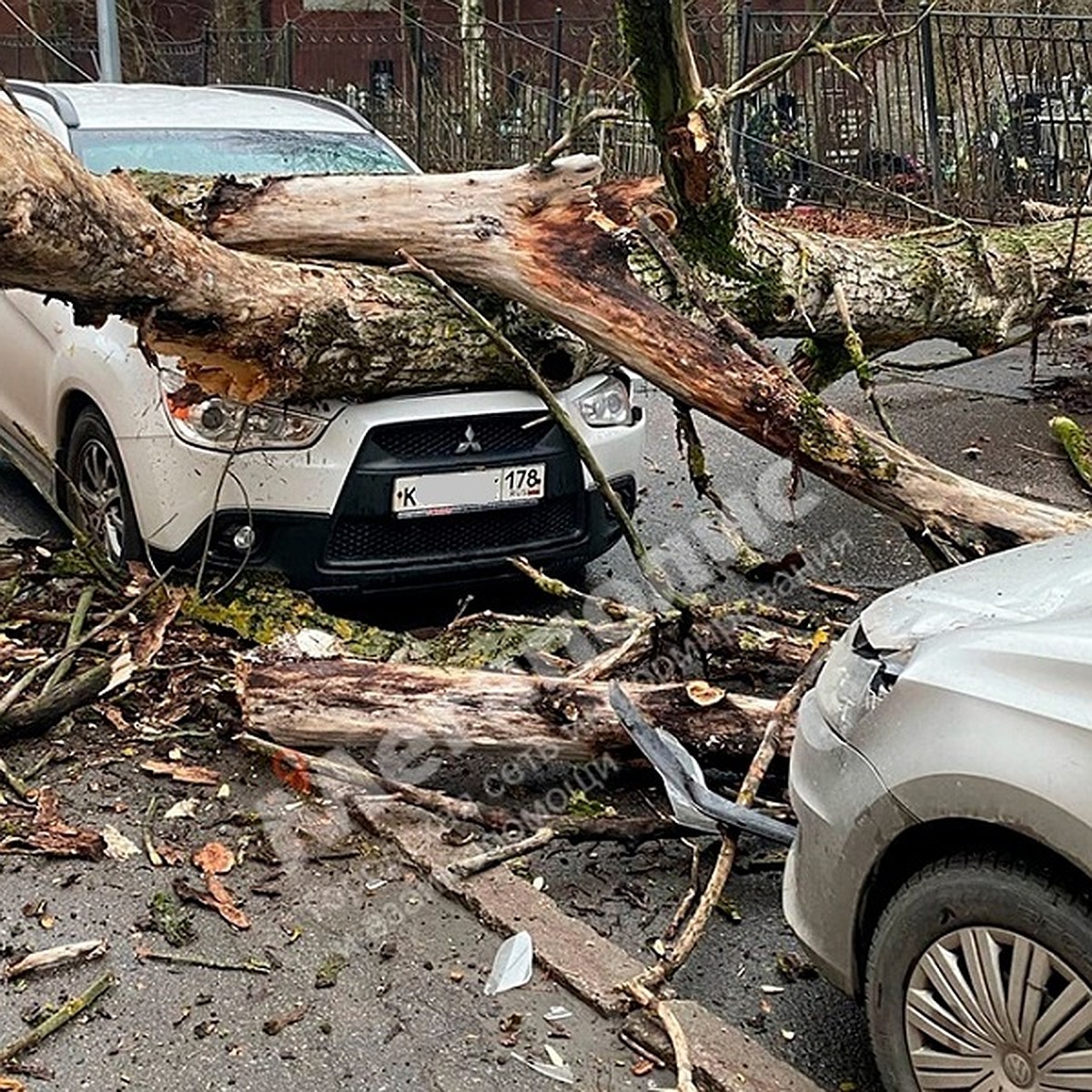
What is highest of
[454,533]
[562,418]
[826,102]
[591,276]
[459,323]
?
[826,102]

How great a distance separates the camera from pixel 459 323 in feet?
16.3

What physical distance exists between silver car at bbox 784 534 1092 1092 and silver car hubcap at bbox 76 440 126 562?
3122 millimetres

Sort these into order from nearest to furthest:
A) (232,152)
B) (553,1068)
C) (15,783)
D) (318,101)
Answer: (553,1068) < (15,783) < (232,152) < (318,101)

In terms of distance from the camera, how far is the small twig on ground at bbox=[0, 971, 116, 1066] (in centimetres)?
294

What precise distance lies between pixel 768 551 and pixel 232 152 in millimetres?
2907

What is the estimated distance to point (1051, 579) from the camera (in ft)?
9.17

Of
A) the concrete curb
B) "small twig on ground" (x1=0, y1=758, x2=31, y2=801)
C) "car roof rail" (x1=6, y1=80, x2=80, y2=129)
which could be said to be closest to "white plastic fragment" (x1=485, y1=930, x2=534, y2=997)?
the concrete curb

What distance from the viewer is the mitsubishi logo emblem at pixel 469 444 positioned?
487 centimetres

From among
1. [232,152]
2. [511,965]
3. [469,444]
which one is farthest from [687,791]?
[232,152]

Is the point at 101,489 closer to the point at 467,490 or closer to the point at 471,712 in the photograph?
the point at 467,490

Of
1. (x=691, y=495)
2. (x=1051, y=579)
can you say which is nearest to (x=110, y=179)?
(x=1051, y=579)

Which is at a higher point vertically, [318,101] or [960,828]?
[318,101]

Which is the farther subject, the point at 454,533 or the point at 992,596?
the point at 454,533

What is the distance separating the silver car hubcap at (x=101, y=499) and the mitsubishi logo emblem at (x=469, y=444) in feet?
4.18
